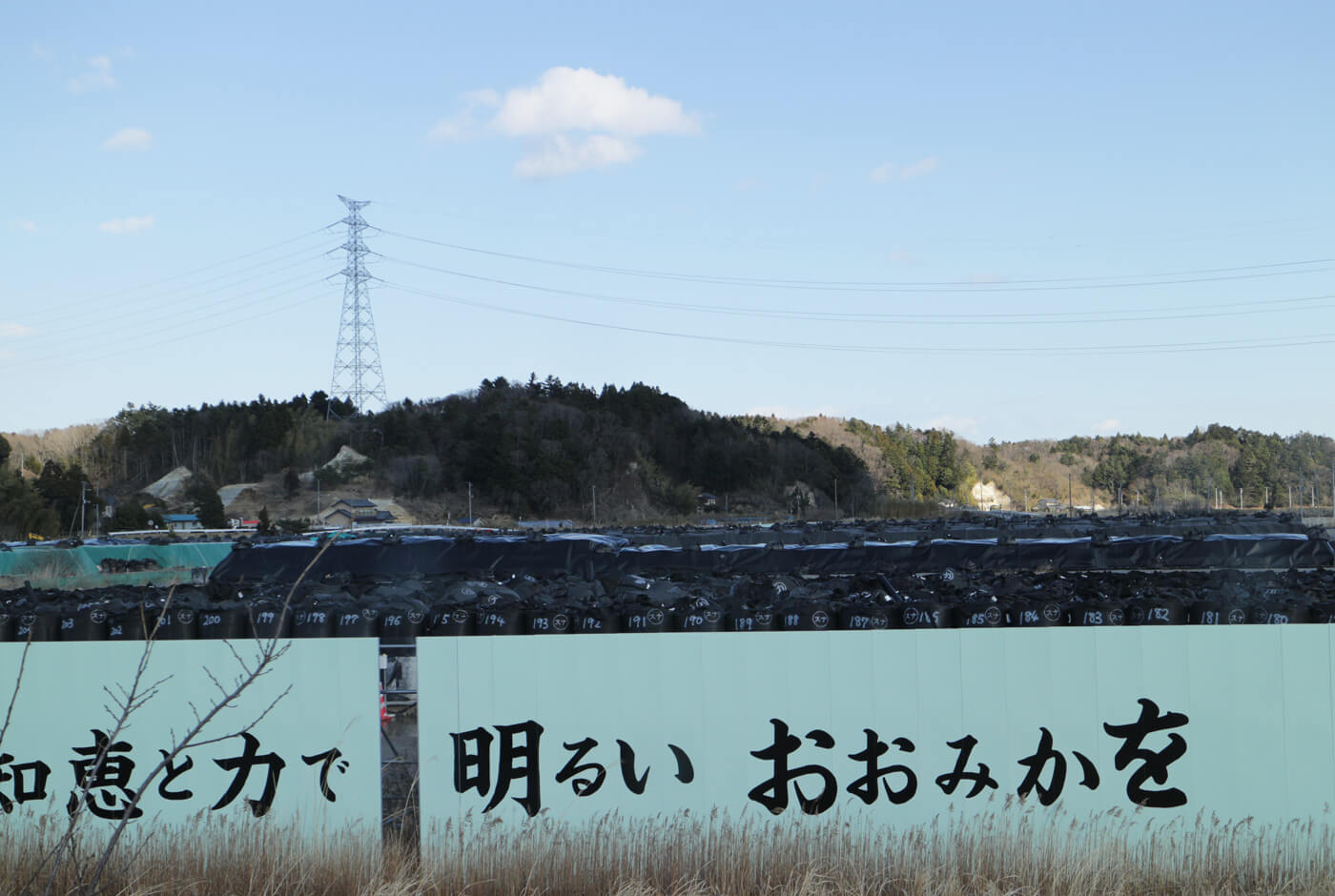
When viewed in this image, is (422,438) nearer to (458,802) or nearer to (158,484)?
(158,484)

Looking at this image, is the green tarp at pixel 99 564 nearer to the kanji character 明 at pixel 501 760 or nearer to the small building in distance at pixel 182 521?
the kanji character 明 at pixel 501 760

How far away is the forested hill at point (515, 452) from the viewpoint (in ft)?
299

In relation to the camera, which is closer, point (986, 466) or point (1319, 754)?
point (1319, 754)

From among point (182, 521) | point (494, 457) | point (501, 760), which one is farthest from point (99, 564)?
point (494, 457)

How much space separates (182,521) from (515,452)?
28.3m

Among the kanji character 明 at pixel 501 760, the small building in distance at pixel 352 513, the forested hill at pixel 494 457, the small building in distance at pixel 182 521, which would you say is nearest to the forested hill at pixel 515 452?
the forested hill at pixel 494 457

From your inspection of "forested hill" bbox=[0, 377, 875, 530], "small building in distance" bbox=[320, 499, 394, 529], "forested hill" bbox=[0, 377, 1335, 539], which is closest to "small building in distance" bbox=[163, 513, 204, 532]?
"forested hill" bbox=[0, 377, 1335, 539]

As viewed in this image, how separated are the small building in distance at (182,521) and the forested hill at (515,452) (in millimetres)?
13965

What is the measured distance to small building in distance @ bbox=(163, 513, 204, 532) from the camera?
6981 centimetres

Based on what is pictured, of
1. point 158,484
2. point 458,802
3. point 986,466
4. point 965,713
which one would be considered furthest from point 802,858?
point 986,466

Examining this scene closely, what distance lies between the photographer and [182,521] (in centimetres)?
7069

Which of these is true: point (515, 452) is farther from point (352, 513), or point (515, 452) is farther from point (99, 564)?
point (99, 564)

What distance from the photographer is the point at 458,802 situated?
7.56 m

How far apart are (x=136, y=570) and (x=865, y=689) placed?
28.7 m
